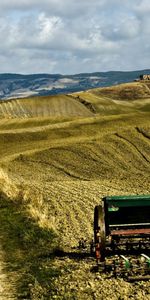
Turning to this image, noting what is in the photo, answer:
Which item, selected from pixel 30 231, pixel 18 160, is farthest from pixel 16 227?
pixel 18 160

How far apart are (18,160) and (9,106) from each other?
7732cm

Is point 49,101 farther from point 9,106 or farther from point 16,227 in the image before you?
point 16,227

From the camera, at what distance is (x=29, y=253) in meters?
15.4

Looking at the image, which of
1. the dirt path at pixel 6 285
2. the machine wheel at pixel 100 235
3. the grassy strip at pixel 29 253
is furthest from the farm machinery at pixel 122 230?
the dirt path at pixel 6 285

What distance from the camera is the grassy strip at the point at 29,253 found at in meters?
12.3

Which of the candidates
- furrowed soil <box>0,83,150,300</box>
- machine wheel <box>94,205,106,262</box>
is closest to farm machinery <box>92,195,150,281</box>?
machine wheel <box>94,205,106,262</box>

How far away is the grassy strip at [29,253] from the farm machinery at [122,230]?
1.45 m

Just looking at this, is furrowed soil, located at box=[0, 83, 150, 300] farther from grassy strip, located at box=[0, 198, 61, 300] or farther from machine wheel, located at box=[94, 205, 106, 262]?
machine wheel, located at box=[94, 205, 106, 262]

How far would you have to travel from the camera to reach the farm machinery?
13320mm

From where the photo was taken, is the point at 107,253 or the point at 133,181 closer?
the point at 107,253

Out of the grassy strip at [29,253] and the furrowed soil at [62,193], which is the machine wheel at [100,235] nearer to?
the furrowed soil at [62,193]

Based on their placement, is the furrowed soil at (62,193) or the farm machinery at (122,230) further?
the farm machinery at (122,230)

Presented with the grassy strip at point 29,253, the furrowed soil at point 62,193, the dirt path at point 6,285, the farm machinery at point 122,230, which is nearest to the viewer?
the dirt path at point 6,285

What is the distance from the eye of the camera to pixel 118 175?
40.3 m
